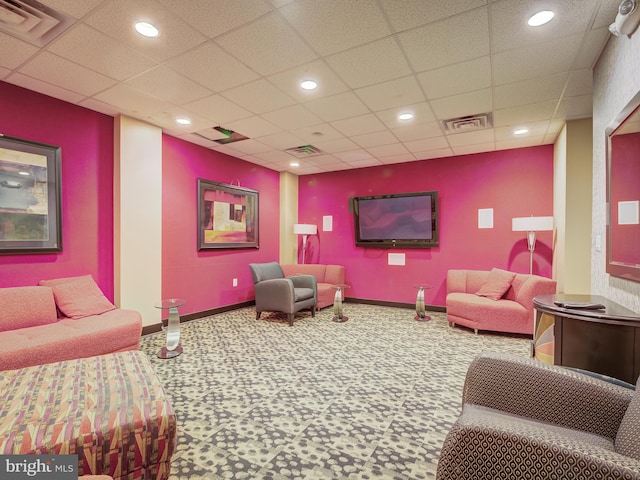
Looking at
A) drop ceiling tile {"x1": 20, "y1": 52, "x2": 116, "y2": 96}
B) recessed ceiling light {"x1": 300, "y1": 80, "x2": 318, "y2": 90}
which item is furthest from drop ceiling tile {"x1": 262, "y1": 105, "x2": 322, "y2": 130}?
drop ceiling tile {"x1": 20, "y1": 52, "x2": 116, "y2": 96}

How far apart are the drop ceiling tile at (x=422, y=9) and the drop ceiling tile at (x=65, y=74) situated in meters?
2.68

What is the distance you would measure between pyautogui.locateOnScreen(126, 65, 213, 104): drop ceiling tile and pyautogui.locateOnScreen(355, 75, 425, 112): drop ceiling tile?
1677mm

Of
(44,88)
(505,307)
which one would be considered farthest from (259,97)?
(505,307)

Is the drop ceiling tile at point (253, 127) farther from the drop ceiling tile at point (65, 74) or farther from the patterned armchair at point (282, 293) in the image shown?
the patterned armchair at point (282, 293)

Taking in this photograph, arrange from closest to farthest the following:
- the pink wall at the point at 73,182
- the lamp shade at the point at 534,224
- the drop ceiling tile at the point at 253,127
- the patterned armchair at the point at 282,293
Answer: the pink wall at the point at 73,182 → the drop ceiling tile at the point at 253,127 → the lamp shade at the point at 534,224 → the patterned armchair at the point at 282,293

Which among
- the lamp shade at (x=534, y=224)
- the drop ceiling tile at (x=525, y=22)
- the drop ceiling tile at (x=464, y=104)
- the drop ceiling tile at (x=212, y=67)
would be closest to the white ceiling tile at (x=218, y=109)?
the drop ceiling tile at (x=212, y=67)

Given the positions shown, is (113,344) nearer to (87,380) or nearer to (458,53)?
(87,380)

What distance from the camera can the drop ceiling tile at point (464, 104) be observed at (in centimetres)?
326

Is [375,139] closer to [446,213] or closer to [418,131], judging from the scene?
[418,131]

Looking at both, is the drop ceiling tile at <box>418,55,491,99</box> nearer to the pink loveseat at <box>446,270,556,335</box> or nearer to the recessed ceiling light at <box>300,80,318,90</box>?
the recessed ceiling light at <box>300,80,318,90</box>

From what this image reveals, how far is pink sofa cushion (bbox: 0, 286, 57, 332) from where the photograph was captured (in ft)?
9.30

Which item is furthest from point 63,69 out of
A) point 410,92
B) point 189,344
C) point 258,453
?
point 258,453

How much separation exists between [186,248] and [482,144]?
4.94m

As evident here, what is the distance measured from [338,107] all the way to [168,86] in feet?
5.92
